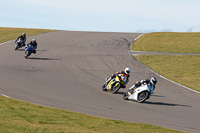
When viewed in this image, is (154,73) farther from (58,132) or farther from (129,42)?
(58,132)

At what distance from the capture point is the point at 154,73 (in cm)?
2877

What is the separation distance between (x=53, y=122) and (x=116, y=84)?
8690 millimetres

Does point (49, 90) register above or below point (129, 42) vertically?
below

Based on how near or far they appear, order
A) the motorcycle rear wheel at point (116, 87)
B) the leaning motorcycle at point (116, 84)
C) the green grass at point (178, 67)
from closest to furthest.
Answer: the leaning motorcycle at point (116, 84) → the motorcycle rear wheel at point (116, 87) → the green grass at point (178, 67)

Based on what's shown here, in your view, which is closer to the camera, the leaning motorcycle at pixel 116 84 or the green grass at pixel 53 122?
the green grass at pixel 53 122

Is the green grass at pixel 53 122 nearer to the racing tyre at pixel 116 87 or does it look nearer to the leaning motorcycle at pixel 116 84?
the leaning motorcycle at pixel 116 84

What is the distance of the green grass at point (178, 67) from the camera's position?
27050 mm

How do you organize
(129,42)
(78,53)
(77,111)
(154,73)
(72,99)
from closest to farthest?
(77,111), (72,99), (154,73), (78,53), (129,42)

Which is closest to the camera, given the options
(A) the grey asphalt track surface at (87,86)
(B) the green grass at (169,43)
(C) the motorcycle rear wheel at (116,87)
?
(A) the grey asphalt track surface at (87,86)

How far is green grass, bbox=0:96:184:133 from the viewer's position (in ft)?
31.5

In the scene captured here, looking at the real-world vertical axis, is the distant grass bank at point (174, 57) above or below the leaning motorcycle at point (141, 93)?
above

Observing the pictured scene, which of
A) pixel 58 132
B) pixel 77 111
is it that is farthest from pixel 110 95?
pixel 58 132

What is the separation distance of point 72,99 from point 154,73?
1372 centimetres

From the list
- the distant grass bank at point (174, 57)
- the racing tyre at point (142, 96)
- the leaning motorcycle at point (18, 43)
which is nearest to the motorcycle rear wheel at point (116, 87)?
the racing tyre at point (142, 96)
